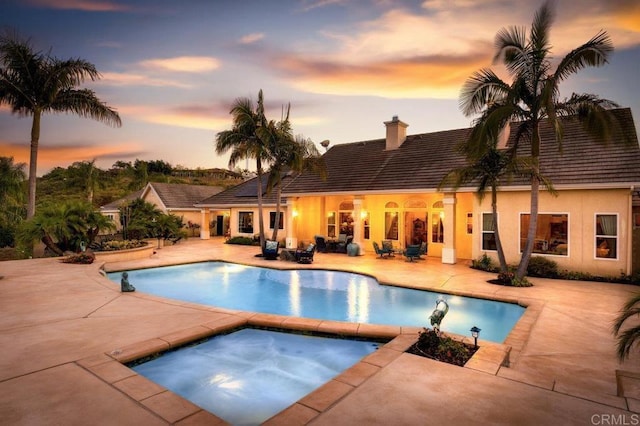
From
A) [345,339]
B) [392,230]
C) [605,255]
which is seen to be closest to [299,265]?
[392,230]

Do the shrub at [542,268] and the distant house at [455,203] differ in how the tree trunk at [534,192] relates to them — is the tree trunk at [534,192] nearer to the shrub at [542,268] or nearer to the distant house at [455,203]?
the shrub at [542,268]

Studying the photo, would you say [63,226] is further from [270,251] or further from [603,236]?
[603,236]

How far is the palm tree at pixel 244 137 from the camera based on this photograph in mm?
17500

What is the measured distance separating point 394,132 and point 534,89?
34.4 ft

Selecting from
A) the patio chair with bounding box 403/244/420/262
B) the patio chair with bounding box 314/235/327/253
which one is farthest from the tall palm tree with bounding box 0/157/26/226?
the patio chair with bounding box 403/244/420/262

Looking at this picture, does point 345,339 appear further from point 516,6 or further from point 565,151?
point 565,151

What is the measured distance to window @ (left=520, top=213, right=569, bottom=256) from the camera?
513 inches

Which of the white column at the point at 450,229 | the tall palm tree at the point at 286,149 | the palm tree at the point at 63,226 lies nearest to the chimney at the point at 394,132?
the tall palm tree at the point at 286,149

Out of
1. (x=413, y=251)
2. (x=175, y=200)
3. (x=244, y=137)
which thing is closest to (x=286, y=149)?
(x=244, y=137)

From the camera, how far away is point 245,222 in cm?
2538

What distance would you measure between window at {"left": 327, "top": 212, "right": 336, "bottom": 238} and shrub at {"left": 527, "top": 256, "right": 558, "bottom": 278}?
11316mm

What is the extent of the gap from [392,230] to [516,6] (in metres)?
11.7

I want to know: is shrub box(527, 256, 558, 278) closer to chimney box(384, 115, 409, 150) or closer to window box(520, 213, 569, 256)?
window box(520, 213, 569, 256)

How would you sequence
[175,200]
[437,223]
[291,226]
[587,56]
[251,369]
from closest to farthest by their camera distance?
[251,369]
[587,56]
[437,223]
[291,226]
[175,200]
